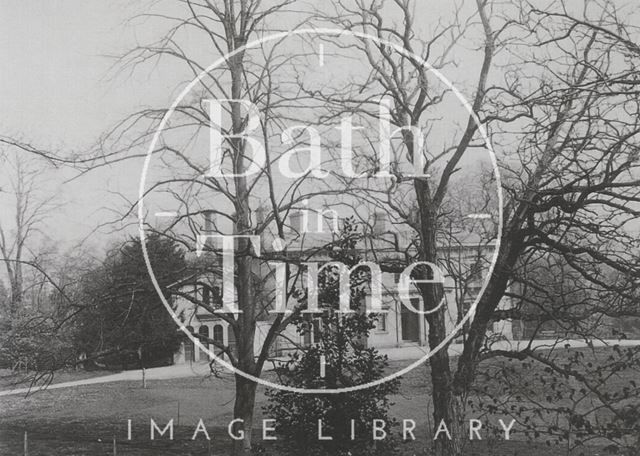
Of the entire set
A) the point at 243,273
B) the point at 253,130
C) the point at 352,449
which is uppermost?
the point at 253,130

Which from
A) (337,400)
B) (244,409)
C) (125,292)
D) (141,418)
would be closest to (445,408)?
(337,400)

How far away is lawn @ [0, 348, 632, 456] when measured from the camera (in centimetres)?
1451

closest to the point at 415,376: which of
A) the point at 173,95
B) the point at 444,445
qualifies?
the point at 444,445

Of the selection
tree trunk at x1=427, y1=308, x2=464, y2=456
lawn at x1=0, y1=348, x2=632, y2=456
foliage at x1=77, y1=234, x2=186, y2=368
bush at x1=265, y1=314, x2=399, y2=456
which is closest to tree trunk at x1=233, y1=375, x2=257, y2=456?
foliage at x1=77, y1=234, x2=186, y2=368

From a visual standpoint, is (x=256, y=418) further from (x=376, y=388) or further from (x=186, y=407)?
(x=376, y=388)

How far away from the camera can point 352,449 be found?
782 centimetres

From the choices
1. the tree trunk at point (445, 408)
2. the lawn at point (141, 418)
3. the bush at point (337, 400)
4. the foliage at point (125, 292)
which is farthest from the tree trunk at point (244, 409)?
the tree trunk at point (445, 408)

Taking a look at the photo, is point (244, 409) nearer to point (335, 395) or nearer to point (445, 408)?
point (335, 395)

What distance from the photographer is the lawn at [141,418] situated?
14505mm

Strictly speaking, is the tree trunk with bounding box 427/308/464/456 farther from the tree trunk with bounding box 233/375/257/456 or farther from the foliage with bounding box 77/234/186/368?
the foliage with bounding box 77/234/186/368

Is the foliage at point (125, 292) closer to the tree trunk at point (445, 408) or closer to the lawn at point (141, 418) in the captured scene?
the lawn at point (141, 418)

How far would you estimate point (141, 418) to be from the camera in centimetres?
1981

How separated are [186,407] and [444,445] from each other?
44.2 ft

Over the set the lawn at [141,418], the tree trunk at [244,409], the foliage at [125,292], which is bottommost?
the lawn at [141,418]
